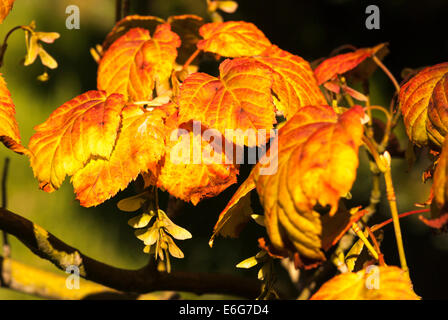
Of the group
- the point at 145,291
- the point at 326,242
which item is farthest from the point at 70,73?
the point at 326,242

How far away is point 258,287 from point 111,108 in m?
0.57

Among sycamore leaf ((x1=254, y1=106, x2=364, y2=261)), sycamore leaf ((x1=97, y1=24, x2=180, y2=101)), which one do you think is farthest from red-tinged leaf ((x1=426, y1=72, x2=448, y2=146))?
sycamore leaf ((x1=97, y1=24, x2=180, y2=101))

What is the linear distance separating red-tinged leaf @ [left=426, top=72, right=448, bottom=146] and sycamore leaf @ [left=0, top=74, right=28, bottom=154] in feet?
1.64

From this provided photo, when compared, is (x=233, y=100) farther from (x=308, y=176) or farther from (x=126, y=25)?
(x=126, y=25)

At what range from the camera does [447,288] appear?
4.66 ft

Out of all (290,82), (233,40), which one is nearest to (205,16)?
(233,40)

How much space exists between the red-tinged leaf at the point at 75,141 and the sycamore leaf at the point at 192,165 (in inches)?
3.0

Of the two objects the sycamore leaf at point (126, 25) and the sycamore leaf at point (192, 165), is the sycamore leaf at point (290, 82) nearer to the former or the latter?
the sycamore leaf at point (192, 165)

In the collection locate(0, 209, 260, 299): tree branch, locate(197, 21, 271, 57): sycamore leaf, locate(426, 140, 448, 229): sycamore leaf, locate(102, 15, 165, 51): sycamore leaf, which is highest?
locate(102, 15, 165, 51): sycamore leaf

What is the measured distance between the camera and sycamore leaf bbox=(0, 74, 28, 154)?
1.97ft

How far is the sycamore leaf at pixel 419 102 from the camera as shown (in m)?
0.68

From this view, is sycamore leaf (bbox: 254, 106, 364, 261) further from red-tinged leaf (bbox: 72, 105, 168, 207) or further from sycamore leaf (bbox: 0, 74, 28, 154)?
sycamore leaf (bbox: 0, 74, 28, 154)

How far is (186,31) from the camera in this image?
95cm
